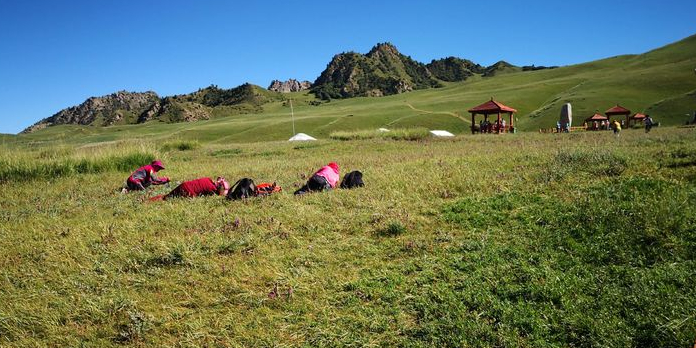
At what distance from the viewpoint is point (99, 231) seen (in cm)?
725

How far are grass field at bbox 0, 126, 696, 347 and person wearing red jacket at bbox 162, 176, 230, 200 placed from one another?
111 centimetres

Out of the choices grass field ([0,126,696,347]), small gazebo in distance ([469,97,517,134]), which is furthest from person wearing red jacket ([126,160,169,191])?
small gazebo in distance ([469,97,517,134])

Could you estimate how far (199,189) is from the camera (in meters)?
10.2

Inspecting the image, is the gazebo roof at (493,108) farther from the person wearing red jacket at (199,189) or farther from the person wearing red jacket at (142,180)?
the person wearing red jacket at (199,189)

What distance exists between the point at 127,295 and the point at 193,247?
1390 mm

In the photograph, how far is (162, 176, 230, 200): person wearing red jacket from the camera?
33.0ft

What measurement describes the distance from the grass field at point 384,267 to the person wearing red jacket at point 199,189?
3.64ft

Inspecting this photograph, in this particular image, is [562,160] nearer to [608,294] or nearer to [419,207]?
[419,207]

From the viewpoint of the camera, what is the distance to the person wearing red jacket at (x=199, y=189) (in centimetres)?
1006

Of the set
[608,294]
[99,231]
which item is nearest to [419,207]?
[608,294]

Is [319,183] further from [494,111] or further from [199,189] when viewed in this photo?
[494,111]

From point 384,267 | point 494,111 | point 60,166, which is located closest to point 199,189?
point 384,267

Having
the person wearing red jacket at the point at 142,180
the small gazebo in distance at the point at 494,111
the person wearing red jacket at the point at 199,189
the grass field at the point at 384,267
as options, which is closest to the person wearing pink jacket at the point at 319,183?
the grass field at the point at 384,267

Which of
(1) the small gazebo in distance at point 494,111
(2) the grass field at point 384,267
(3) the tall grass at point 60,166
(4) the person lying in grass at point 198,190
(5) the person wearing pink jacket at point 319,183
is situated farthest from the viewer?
(1) the small gazebo in distance at point 494,111
